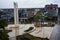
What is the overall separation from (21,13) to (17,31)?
43 cm

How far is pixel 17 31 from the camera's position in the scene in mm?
4203

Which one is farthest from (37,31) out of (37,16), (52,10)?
(52,10)

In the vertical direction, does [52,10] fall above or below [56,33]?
above

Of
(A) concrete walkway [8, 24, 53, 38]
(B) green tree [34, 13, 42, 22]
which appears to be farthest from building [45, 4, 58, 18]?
(A) concrete walkway [8, 24, 53, 38]

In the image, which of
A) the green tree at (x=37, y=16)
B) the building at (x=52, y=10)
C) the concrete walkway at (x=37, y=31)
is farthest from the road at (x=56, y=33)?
the green tree at (x=37, y=16)

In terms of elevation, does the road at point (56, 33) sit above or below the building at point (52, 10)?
below

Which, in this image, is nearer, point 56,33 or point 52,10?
point 52,10

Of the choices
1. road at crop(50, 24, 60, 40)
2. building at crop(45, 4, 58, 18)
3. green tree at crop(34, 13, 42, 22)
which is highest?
building at crop(45, 4, 58, 18)

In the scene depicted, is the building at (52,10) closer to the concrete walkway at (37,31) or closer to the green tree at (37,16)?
the green tree at (37,16)

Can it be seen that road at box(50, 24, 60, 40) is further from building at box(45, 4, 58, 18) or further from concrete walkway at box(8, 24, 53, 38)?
building at box(45, 4, 58, 18)

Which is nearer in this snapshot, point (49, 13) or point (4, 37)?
point (4, 37)

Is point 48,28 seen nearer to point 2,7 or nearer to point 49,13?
point 49,13

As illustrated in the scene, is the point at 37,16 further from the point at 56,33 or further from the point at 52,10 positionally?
the point at 56,33

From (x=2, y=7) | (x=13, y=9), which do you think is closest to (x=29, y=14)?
(x=13, y=9)
